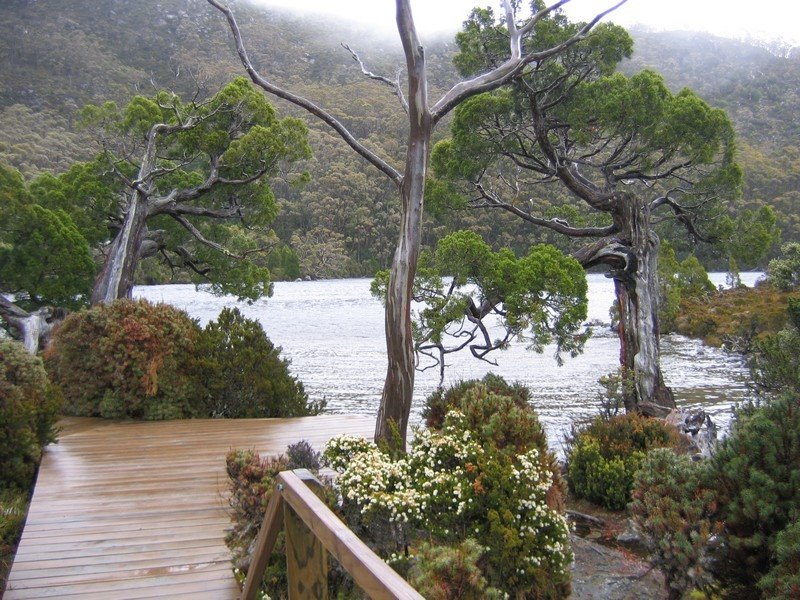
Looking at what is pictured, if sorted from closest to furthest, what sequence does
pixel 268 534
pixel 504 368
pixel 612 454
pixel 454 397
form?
pixel 268 534
pixel 454 397
pixel 612 454
pixel 504 368

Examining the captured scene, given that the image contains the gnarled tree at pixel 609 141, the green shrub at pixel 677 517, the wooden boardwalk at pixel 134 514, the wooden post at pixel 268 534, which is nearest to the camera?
the wooden post at pixel 268 534

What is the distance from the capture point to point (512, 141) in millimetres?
13914

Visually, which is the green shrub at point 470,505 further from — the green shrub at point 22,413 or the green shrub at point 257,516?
the green shrub at point 22,413

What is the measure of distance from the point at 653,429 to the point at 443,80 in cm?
4283

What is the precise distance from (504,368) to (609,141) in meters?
10.4

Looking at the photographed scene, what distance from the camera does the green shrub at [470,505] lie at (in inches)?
169

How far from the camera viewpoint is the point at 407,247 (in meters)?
5.32

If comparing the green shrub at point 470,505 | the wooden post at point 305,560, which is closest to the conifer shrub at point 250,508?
the green shrub at point 470,505

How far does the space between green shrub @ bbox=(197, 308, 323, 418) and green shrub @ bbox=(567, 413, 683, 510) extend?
3.77 meters

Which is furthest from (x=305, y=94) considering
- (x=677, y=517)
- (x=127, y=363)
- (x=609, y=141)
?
(x=677, y=517)

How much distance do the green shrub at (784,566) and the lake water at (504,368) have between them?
788 centimetres

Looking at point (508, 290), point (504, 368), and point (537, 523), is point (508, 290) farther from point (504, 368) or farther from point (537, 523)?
point (504, 368)

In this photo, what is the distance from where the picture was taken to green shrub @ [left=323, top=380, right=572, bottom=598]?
4.29 meters

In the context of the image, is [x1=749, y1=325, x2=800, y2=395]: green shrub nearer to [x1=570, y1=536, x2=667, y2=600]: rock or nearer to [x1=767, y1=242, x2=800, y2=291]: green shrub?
[x1=570, y1=536, x2=667, y2=600]: rock
